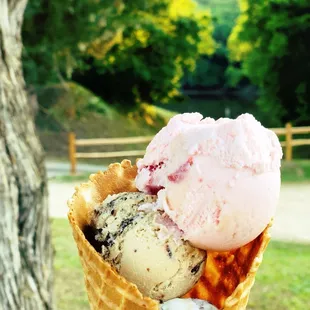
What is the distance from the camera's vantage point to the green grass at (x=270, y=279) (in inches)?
190

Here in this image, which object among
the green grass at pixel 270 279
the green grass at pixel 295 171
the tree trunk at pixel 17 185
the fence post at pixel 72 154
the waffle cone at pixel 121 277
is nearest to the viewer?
the waffle cone at pixel 121 277

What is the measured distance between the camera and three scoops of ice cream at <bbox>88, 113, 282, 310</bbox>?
1030 mm

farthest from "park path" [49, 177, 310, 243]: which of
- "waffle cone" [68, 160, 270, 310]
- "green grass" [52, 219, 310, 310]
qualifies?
"waffle cone" [68, 160, 270, 310]

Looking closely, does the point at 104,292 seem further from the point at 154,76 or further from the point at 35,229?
the point at 154,76

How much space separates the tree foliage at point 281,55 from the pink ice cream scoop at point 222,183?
16.3 meters

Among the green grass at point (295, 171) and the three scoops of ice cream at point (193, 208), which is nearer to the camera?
the three scoops of ice cream at point (193, 208)

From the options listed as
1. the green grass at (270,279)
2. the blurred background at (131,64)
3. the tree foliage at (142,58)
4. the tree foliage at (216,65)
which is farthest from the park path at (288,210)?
the tree foliage at (216,65)

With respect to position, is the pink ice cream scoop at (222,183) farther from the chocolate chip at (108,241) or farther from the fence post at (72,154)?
the fence post at (72,154)

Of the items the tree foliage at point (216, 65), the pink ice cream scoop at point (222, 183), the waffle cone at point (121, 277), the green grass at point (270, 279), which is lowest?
the tree foliage at point (216, 65)

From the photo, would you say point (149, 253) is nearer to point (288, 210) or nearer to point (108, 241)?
point (108, 241)

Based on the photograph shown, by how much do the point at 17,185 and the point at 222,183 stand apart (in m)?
1.59

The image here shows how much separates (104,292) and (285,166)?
1070cm

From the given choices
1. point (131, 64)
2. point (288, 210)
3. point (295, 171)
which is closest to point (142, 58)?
point (131, 64)

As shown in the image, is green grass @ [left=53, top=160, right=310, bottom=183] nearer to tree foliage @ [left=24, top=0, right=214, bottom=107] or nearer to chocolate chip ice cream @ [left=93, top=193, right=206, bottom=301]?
tree foliage @ [left=24, top=0, right=214, bottom=107]
